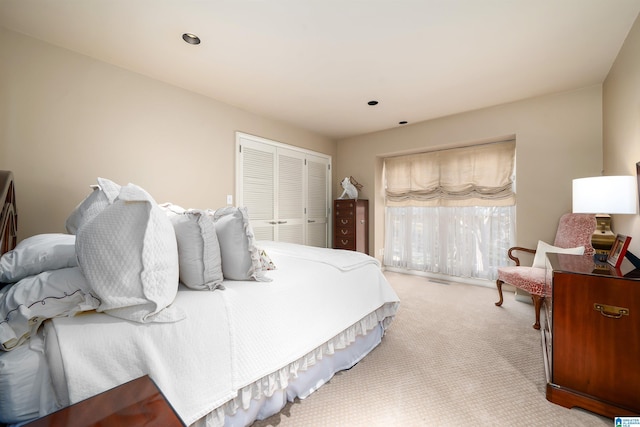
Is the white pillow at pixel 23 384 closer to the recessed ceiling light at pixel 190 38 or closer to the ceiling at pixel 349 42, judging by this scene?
the ceiling at pixel 349 42

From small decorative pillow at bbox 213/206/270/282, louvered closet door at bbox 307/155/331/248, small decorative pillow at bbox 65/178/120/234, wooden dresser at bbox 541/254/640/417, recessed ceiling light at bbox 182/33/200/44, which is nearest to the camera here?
wooden dresser at bbox 541/254/640/417

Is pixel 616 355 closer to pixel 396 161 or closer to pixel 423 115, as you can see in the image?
pixel 423 115

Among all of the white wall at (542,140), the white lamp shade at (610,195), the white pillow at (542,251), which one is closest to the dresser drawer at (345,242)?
the white wall at (542,140)

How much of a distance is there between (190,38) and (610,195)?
3378 millimetres

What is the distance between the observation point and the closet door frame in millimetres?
3623

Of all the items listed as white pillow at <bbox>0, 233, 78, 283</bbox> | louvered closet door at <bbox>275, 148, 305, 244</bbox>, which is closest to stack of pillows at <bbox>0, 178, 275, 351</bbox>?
white pillow at <bbox>0, 233, 78, 283</bbox>

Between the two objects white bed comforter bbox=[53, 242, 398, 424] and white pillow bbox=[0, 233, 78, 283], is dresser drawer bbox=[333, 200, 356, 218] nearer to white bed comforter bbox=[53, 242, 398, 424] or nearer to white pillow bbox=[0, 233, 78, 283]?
white bed comforter bbox=[53, 242, 398, 424]

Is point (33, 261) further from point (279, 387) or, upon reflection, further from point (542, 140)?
point (542, 140)

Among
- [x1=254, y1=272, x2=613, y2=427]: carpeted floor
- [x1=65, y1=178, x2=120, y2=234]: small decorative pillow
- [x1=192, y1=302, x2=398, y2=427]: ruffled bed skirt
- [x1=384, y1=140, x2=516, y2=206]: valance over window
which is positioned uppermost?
[x1=384, y1=140, x2=516, y2=206]: valance over window

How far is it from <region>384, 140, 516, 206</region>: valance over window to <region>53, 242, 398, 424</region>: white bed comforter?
295cm

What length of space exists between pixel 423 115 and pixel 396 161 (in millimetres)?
1023

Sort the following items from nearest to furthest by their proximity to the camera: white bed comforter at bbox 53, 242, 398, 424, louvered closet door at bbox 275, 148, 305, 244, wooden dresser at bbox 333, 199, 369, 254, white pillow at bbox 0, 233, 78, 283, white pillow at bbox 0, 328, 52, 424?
white pillow at bbox 0, 328, 52, 424, white bed comforter at bbox 53, 242, 398, 424, white pillow at bbox 0, 233, 78, 283, louvered closet door at bbox 275, 148, 305, 244, wooden dresser at bbox 333, 199, 369, 254

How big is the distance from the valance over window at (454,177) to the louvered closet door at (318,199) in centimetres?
116

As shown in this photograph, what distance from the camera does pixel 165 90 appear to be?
9.58ft
